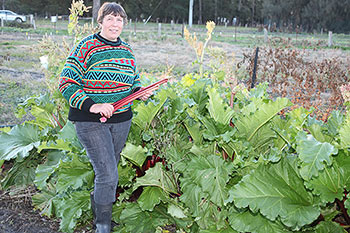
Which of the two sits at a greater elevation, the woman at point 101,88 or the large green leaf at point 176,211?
the woman at point 101,88

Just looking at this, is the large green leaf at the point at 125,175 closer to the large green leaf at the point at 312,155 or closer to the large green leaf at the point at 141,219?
the large green leaf at the point at 141,219

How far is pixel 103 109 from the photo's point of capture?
2.34 m

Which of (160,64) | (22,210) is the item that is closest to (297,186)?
(22,210)

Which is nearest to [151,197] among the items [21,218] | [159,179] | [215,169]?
[159,179]

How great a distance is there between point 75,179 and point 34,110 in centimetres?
109

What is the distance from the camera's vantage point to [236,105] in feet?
10.5

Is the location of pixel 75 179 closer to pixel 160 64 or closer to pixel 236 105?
pixel 236 105

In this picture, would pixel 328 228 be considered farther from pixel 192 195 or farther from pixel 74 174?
pixel 74 174

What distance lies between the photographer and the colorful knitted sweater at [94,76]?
240 cm

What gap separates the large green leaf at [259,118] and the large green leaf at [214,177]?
31 cm

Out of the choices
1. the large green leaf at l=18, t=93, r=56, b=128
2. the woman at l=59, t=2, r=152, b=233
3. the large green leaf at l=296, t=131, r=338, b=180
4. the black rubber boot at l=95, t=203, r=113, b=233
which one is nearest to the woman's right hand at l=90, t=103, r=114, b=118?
the woman at l=59, t=2, r=152, b=233

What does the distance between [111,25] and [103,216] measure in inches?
50.2

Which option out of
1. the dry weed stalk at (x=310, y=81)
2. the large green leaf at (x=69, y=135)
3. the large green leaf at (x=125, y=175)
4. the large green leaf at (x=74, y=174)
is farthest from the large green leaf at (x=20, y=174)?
the dry weed stalk at (x=310, y=81)

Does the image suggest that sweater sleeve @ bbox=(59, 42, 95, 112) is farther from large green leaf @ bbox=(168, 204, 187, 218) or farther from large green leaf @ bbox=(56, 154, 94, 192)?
large green leaf @ bbox=(168, 204, 187, 218)
